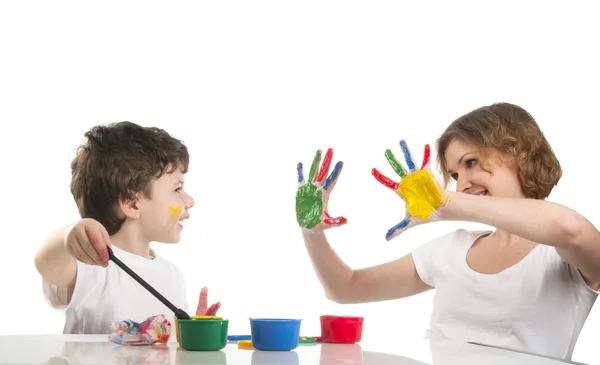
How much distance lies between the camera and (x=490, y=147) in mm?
1802

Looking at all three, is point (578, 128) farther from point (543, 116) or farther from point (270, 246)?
point (270, 246)

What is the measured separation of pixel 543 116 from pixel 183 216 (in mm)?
1725

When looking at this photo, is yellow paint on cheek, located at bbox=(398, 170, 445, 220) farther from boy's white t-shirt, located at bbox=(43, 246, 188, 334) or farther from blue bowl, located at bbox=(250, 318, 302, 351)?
boy's white t-shirt, located at bbox=(43, 246, 188, 334)

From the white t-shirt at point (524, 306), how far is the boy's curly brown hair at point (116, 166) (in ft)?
3.02

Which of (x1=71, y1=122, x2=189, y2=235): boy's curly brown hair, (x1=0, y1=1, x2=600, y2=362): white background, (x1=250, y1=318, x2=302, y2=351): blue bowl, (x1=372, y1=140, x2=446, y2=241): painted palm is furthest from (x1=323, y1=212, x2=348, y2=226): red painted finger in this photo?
(x1=0, y1=1, x2=600, y2=362): white background

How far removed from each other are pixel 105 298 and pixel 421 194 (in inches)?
35.0

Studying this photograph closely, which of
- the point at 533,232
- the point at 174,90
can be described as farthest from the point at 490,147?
the point at 174,90

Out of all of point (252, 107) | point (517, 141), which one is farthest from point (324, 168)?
point (252, 107)

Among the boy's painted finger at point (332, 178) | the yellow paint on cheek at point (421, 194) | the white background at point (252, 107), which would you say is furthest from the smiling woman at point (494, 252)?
the white background at point (252, 107)

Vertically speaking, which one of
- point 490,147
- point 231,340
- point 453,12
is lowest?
point 231,340

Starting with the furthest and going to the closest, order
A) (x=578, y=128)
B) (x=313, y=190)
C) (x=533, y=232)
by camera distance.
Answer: (x=578, y=128) → (x=313, y=190) → (x=533, y=232)

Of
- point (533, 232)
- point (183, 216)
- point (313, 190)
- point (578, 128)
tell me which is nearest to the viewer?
point (533, 232)

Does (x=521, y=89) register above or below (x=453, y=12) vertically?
below

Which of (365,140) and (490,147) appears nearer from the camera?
(490,147)
